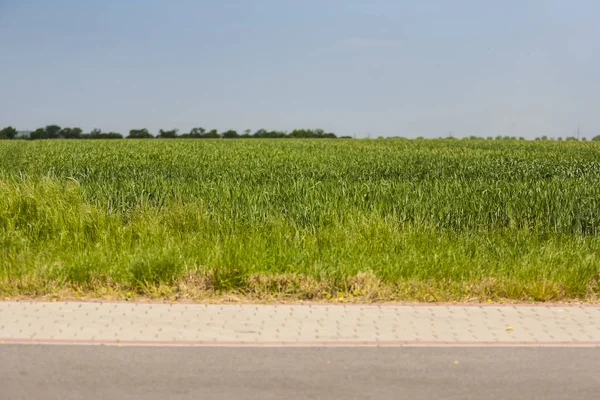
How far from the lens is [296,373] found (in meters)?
4.94

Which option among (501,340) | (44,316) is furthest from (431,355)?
(44,316)

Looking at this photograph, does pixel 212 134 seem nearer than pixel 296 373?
No

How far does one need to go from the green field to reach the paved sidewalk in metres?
0.57

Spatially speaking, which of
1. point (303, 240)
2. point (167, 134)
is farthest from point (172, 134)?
point (303, 240)

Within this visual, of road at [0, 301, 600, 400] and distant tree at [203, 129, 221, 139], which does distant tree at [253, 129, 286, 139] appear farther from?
road at [0, 301, 600, 400]

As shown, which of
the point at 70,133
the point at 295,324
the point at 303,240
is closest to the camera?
the point at 295,324

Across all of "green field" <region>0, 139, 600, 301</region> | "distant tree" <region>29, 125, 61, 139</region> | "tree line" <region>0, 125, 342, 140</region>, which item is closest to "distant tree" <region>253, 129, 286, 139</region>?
"tree line" <region>0, 125, 342, 140</region>

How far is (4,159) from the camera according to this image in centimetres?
2475

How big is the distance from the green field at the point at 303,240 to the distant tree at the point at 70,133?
2655 inches

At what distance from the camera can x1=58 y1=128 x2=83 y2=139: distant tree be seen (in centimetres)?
7762

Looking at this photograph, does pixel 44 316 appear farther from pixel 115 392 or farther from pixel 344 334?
pixel 344 334

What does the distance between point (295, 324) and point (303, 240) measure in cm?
335

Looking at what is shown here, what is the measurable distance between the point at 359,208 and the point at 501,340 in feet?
20.0

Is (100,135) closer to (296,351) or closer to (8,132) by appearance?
(8,132)
